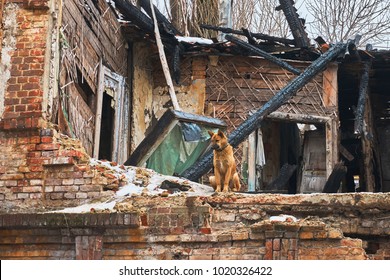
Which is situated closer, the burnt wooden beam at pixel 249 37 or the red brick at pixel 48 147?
the red brick at pixel 48 147

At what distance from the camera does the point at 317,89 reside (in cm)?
1505

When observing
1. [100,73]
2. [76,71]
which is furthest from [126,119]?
[76,71]

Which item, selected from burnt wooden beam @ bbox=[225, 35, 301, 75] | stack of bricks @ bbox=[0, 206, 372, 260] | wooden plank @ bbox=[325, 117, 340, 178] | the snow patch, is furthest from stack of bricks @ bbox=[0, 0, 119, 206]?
wooden plank @ bbox=[325, 117, 340, 178]

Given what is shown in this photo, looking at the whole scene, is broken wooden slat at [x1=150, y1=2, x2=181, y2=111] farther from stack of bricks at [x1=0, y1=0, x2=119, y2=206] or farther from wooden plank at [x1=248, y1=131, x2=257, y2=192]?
stack of bricks at [x1=0, y1=0, x2=119, y2=206]

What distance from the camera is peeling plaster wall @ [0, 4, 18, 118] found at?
9.80 m

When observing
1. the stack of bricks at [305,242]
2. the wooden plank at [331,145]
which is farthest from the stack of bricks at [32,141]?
the wooden plank at [331,145]

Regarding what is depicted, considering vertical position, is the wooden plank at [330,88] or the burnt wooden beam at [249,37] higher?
the burnt wooden beam at [249,37]

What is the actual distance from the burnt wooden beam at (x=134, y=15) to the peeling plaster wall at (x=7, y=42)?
11.2 ft

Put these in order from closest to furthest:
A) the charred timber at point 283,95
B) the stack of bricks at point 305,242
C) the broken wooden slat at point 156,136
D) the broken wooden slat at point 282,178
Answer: the stack of bricks at point 305,242, the broken wooden slat at point 156,136, the charred timber at point 283,95, the broken wooden slat at point 282,178

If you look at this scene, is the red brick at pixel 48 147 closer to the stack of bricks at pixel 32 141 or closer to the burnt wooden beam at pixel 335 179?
the stack of bricks at pixel 32 141

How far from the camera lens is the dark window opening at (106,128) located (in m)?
13.9

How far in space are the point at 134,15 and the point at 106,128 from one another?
1.97m

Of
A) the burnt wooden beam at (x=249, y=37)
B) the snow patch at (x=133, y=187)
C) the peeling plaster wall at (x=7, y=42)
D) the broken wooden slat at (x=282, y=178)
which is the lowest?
the snow patch at (x=133, y=187)

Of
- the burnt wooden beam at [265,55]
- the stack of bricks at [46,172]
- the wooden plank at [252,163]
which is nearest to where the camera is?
the stack of bricks at [46,172]
